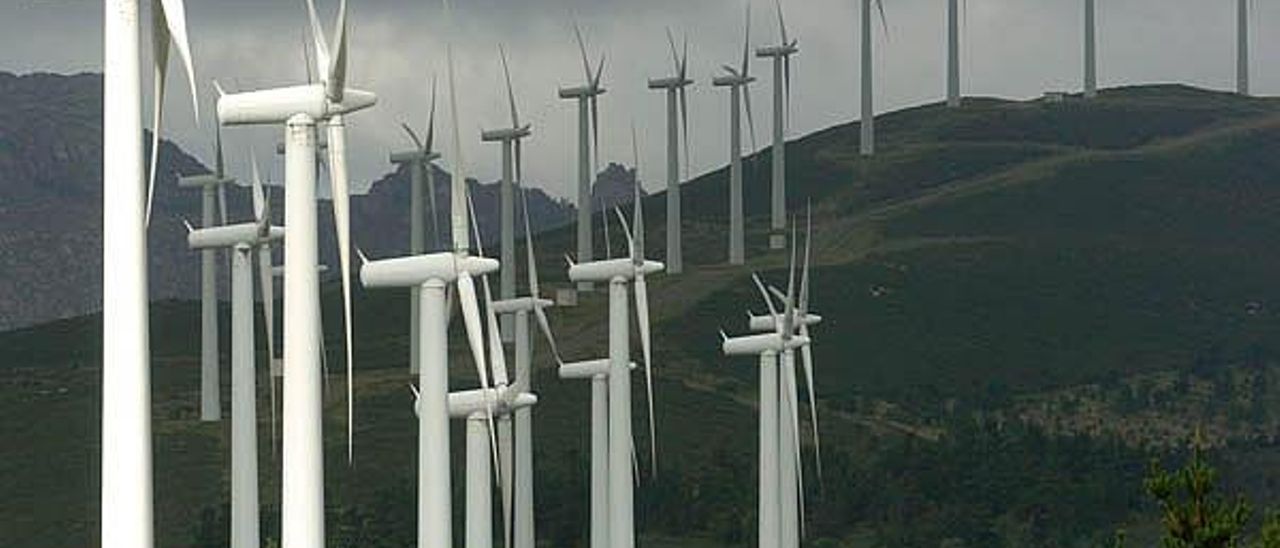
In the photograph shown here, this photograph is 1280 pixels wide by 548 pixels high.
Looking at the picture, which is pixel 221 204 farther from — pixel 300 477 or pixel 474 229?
pixel 300 477

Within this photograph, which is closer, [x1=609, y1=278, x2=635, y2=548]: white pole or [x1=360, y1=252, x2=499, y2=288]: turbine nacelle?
[x1=360, y1=252, x2=499, y2=288]: turbine nacelle

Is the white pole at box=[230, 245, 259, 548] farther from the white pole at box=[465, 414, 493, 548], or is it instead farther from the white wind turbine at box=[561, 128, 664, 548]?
the white wind turbine at box=[561, 128, 664, 548]

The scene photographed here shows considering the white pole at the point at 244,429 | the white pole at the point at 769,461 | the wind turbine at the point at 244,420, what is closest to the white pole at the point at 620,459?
the white pole at the point at 769,461

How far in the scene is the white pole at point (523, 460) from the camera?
104 m

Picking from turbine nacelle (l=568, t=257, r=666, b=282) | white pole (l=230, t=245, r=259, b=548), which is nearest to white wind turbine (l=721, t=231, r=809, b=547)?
turbine nacelle (l=568, t=257, r=666, b=282)

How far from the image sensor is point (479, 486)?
7681 centimetres

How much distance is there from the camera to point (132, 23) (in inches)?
1496

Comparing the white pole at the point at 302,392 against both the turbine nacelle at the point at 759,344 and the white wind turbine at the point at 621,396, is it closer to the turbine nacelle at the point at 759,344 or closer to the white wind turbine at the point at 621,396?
the white wind turbine at the point at 621,396

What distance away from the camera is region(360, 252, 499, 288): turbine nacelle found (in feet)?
223

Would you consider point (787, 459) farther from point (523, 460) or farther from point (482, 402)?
point (482, 402)

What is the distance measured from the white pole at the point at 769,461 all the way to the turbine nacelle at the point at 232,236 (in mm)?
15832

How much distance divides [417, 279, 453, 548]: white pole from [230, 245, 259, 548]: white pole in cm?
1356

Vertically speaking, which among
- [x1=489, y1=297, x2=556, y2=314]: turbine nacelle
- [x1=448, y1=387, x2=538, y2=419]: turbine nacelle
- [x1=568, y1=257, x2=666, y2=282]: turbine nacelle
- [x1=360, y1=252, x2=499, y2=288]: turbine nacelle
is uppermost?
[x1=360, y1=252, x2=499, y2=288]: turbine nacelle

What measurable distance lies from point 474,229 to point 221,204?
68397 mm
